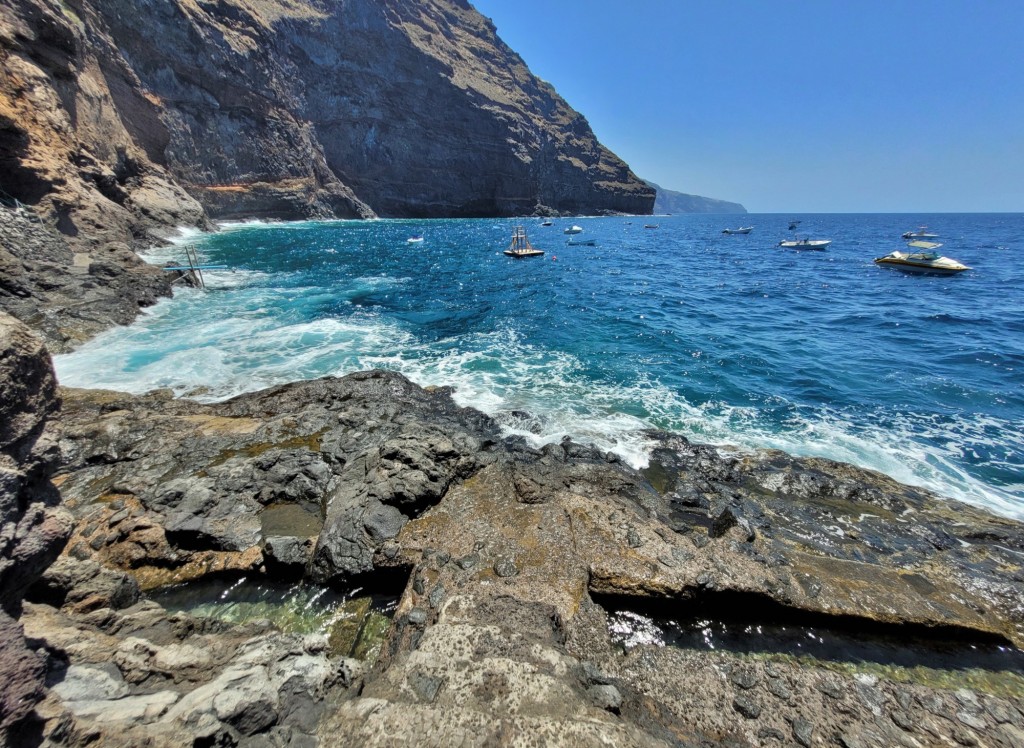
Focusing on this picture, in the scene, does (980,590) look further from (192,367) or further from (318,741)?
(192,367)

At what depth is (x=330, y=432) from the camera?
407 inches

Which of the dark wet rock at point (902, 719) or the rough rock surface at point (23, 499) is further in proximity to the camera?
the dark wet rock at point (902, 719)

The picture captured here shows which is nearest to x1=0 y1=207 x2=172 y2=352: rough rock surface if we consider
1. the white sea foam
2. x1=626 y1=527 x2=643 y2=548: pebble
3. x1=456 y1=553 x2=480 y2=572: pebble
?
the white sea foam

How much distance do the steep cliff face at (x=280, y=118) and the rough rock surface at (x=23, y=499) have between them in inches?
1289

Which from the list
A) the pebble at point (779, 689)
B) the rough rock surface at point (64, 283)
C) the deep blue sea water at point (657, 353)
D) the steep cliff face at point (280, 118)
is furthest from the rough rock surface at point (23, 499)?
the steep cliff face at point (280, 118)

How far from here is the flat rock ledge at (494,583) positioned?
3.55 meters

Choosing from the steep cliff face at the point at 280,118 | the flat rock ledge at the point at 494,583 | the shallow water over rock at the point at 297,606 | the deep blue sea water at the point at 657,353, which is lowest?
the deep blue sea water at the point at 657,353

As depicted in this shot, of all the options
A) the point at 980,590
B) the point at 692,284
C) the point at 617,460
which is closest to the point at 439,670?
the point at 617,460

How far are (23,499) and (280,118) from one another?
103561 mm

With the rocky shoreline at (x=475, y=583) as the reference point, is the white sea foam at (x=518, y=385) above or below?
below

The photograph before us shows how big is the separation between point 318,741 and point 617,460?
8.30 metres

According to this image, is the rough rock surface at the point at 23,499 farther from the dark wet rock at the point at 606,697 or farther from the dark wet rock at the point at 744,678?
the dark wet rock at the point at 744,678

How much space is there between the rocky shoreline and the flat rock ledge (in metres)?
0.03

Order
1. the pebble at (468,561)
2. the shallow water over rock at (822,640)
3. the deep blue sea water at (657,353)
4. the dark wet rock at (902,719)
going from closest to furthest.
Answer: the dark wet rock at (902,719)
the shallow water over rock at (822,640)
the pebble at (468,561)
the deep blue sea water at (657,353)
